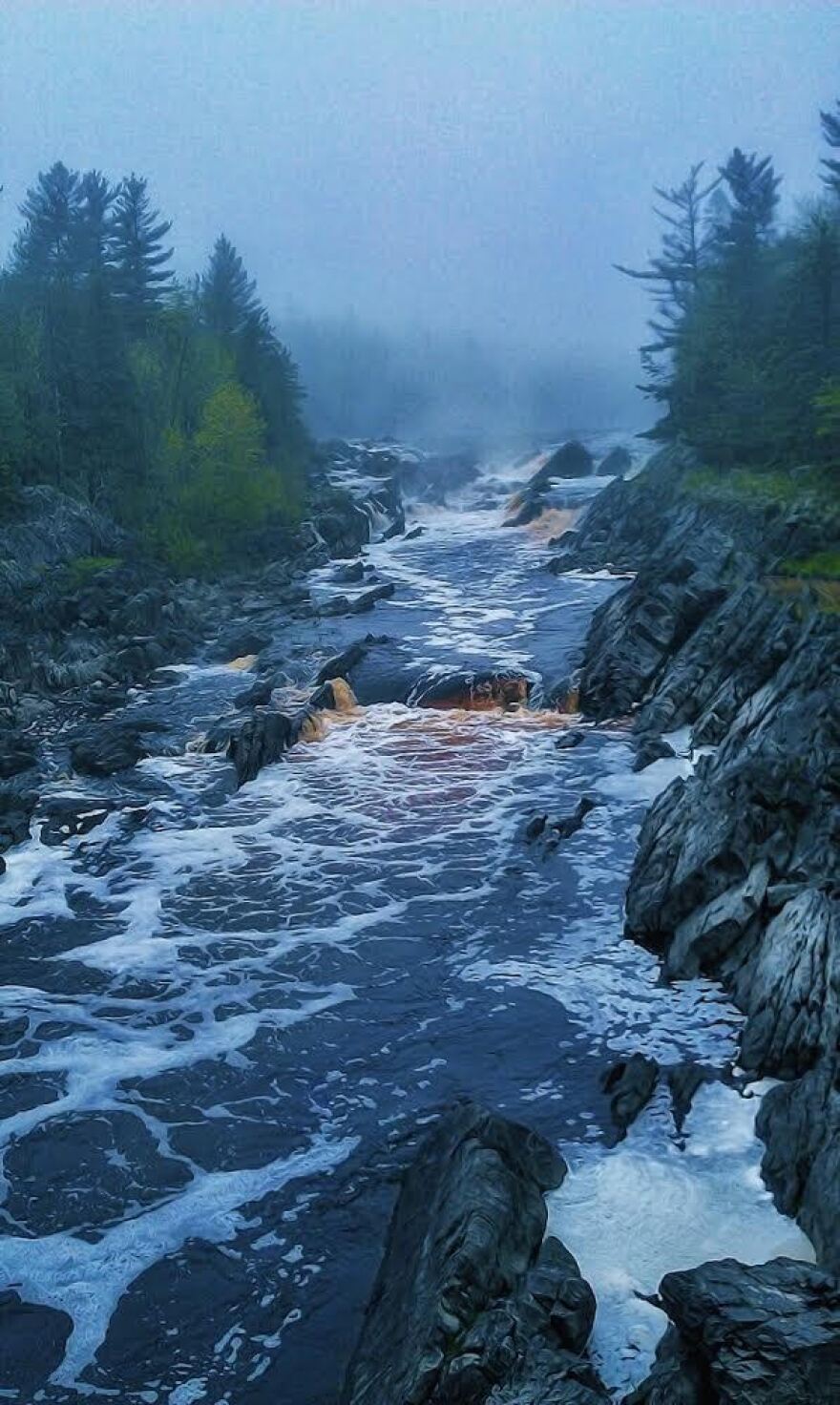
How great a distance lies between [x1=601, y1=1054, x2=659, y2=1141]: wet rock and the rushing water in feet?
0.74

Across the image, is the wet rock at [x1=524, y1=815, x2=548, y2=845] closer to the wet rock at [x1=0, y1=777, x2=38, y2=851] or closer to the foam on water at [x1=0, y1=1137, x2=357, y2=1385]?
the foam on water at [x1=0, y1=1137, x2=357, y2=1385]

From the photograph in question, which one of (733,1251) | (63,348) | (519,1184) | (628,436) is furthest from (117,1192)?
(628,436)

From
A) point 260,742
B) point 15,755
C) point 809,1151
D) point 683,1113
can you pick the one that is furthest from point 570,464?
point 809,1151

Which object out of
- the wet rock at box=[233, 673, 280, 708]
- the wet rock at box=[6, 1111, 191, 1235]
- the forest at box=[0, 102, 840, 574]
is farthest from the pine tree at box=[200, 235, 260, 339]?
the wet rock at box=[6, 1111, 191, 1235]

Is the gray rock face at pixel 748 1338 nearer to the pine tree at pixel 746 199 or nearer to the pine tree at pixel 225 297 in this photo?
the pine tree at pixel 746 199

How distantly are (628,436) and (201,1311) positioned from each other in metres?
113

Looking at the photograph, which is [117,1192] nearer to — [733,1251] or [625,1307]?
[625,1307]

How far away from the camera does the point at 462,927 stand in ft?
59.2

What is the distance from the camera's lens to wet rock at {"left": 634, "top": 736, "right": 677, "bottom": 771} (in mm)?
24391

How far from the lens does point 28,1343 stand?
980 centimetres

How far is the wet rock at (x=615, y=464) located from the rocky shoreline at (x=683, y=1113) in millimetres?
63318

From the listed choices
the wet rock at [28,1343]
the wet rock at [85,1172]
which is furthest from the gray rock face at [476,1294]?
the wet rock at [85,1172]

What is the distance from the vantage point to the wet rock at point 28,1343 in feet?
30.7

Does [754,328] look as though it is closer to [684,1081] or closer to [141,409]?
[141,409]
